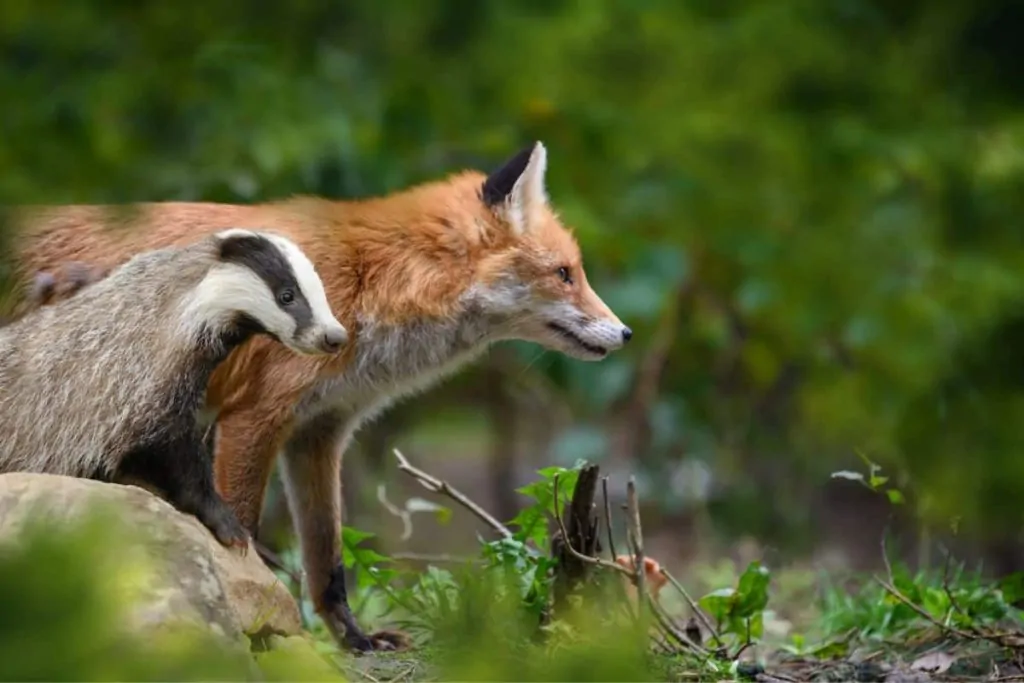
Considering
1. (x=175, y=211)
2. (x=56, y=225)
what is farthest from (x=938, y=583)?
(x=56, y=225)

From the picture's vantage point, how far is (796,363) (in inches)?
496

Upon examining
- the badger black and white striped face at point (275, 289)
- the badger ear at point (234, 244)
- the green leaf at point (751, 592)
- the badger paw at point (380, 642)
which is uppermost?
the badger ear at point (234, 244)

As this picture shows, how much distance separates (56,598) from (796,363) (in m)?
11.3

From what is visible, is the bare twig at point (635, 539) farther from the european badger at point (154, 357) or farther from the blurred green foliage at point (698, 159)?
the european badger at point (154, 357)

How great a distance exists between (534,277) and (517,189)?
43cm

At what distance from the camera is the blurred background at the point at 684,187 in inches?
120

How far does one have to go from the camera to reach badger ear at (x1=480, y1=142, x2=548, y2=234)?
22.4 ft

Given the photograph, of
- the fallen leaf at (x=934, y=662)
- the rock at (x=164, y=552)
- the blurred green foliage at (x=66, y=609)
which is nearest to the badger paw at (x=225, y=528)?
the rock at (x=164, y=552)

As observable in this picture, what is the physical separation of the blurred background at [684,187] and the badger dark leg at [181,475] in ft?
3.52

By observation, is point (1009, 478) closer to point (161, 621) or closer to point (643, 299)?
point (161, 621)

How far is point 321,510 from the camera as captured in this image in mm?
6320

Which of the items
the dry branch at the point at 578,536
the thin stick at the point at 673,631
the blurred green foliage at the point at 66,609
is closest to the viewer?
the blurred green foliage at the point at 66,609

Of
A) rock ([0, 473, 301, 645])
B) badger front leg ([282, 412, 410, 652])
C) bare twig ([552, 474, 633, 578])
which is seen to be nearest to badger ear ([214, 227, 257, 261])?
rock ([0, 473, 301, 645])

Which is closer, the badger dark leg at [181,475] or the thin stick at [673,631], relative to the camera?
the badger dark leg at [181,475]
